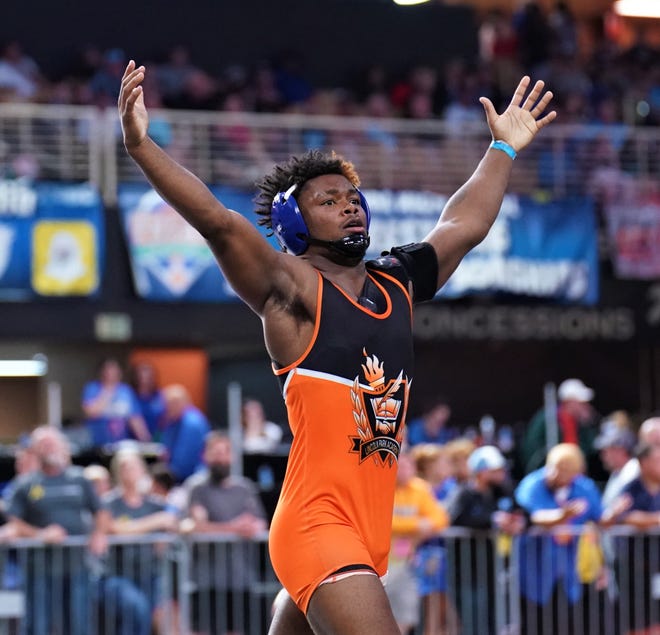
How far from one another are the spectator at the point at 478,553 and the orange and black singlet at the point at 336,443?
577 cm

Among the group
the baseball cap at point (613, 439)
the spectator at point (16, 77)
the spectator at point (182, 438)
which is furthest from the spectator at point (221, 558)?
the spectator at point (16, 77)

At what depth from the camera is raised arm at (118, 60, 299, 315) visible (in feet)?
14.4

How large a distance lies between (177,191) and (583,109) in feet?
49.9

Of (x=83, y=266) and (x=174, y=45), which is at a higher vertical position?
(x=174, y=45)

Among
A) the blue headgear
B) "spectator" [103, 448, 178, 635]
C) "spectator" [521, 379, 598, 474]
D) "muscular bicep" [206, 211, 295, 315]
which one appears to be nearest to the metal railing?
"spectator" [521, 379, 598, 474]

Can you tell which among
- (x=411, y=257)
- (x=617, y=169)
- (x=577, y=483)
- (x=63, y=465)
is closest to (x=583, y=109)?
(x=617, y=169)

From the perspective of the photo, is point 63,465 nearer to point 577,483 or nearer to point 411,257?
point 577,483

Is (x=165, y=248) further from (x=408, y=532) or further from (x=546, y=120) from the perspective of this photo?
(x=546, y=120)

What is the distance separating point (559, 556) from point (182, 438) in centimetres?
375

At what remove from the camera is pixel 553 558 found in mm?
10312

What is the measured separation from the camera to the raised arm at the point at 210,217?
440 cm

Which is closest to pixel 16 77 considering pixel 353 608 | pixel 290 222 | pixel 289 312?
pixel 290 222

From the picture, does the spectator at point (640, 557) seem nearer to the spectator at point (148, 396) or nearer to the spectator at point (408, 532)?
the spectator at point (408, 532)

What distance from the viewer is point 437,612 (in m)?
10.4
